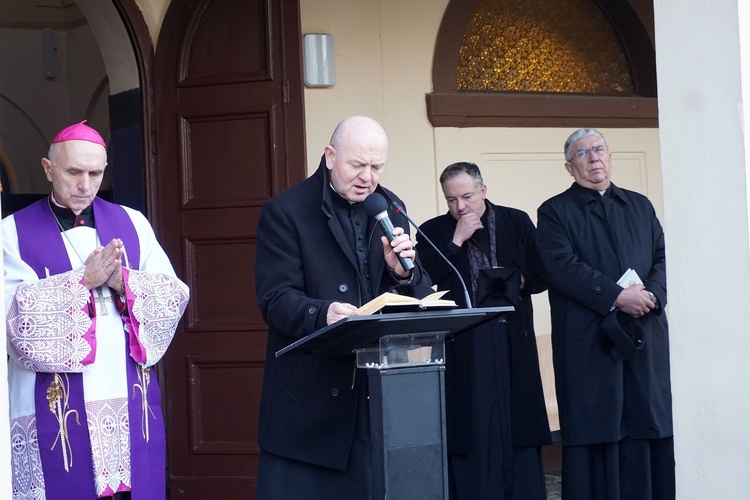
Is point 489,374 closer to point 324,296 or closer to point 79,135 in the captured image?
point 324,296

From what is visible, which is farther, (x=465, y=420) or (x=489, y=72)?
(x=489, y=72)

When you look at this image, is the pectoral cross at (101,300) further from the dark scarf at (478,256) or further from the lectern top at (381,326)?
the dark scarf at (478,256)

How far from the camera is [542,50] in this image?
8086 millimetres

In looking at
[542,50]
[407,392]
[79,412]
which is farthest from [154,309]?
[542,50]

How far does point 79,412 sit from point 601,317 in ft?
7.98

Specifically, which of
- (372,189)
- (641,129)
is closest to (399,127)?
(641,129)

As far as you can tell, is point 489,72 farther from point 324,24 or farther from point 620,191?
point 620,191

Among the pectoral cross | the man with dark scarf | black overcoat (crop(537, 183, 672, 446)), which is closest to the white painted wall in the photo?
black overcoat (crop(537, 183, 672, 446))

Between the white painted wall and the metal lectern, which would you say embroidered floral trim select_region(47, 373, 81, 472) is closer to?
the metal lectern

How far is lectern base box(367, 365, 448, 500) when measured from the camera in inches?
136

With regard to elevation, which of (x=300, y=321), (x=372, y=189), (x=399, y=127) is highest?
(x=399, y=127)

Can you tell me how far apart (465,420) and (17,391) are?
2.26 meters

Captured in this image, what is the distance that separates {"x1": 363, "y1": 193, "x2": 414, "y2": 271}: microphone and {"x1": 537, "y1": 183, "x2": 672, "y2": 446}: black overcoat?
1930mm

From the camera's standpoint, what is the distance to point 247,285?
6.51 m
